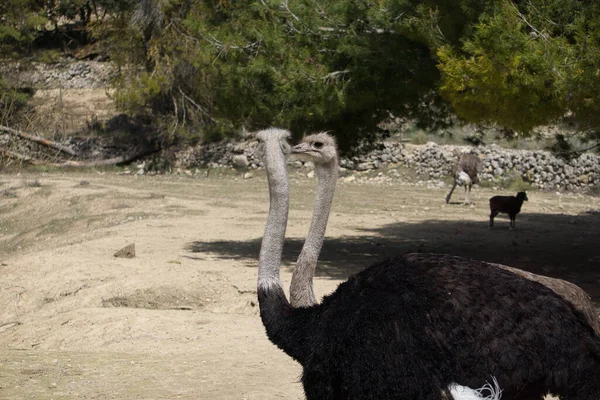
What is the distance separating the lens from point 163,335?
819 cm

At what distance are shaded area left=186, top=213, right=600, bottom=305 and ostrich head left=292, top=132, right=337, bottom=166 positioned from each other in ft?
13.3

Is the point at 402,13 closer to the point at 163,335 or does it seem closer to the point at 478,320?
the point at 163,335

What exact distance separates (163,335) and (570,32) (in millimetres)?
4498

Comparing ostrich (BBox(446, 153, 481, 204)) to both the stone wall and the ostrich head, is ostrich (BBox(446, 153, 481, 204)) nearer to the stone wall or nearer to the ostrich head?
the stone wall

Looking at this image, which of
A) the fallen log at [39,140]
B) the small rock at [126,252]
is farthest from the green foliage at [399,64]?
the fallen log at [39,140]

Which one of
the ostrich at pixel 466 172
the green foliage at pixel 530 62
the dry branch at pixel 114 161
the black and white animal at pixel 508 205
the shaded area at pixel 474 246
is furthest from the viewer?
the dry branch at pixel 114 161

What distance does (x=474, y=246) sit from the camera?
13836 mm

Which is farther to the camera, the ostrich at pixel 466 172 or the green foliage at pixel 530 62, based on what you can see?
the ostrich at pixel 466 172

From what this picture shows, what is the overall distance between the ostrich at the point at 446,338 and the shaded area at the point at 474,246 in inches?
195

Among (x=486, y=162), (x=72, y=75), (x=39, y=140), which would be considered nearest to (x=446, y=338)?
(x=486, y=162)

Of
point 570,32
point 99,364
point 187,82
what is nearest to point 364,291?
point 99,364

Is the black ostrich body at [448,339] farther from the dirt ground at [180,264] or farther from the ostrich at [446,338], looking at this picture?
the dirt ground at [180,264]

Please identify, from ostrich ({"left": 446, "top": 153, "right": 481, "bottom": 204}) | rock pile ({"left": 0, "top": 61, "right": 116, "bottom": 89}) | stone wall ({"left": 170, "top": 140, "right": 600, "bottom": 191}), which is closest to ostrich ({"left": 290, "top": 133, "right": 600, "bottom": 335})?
ostrich ({"left": 446, "top": 153, "right": 481, "bottom": 204})

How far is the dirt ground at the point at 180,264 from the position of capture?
712cm
